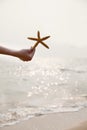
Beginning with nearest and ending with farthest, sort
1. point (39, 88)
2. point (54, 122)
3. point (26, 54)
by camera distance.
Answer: point (26, 54), point (54, 122), point (39, 88)

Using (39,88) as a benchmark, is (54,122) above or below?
below

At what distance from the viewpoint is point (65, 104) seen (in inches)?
123

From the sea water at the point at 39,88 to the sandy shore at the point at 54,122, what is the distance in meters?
0.09

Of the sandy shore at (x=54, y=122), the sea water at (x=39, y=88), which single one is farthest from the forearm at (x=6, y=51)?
the sea water at (x=39, y=88)

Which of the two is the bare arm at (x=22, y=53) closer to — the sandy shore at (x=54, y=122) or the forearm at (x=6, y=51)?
the forearm at (x=6, y=51)

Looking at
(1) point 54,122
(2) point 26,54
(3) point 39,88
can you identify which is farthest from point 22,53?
(3) point 39,88

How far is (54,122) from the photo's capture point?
2.57 meters

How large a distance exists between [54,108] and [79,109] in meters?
0.21

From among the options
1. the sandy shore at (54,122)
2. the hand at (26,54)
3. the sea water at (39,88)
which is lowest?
the sandy shore at (54,122)

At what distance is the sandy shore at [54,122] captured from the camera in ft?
8.05

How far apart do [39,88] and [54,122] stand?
1.17m

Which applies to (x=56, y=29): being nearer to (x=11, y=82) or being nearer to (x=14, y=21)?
(x=14, y=21)

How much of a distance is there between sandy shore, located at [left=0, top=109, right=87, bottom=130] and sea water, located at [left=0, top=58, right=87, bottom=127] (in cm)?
9

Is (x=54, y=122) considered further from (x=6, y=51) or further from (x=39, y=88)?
(x=39, y=88)
